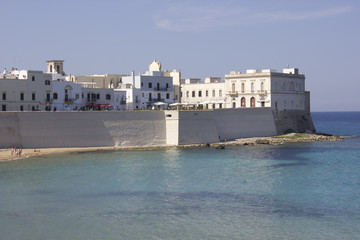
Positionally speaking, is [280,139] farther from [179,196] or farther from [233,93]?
[179,196]

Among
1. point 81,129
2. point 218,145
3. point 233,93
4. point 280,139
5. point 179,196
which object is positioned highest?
point 233,93

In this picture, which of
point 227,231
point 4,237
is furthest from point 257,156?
point 4,237

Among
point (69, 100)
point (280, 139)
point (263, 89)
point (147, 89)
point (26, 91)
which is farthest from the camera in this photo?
point (147, 89)

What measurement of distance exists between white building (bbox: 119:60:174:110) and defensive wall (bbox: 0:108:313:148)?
14.7 m

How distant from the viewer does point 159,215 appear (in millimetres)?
31047

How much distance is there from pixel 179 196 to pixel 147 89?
1743 inches

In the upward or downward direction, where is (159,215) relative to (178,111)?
downward

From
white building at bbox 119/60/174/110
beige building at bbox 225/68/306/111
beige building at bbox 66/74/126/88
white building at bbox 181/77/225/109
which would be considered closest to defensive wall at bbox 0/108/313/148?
beige building at bbox 225/68/306/111

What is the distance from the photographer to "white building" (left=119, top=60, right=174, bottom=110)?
7625cm

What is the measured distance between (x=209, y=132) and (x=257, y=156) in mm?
10271

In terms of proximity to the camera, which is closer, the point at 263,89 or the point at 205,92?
the point at 263,89

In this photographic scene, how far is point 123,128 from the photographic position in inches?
2330

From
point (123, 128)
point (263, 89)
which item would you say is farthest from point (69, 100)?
point (263, 89)

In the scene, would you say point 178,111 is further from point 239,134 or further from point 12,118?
point 12,118
